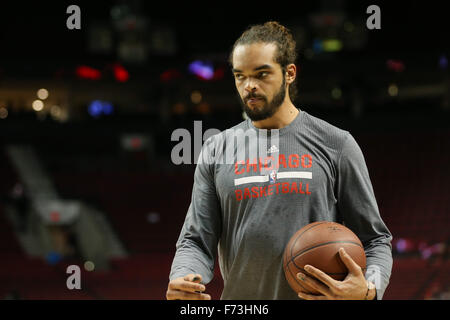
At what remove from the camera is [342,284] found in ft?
4.94

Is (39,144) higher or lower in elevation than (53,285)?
higher

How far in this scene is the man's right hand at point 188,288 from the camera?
5.24 ft

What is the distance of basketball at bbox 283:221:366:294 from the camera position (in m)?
1.57

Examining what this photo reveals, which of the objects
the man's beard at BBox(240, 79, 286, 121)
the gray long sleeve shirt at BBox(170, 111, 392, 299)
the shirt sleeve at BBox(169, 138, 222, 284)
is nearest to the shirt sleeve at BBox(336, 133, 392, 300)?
the gray long sleeve shirt at BBox(170, 111, 392, 299)

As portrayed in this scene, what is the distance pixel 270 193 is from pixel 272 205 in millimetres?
38

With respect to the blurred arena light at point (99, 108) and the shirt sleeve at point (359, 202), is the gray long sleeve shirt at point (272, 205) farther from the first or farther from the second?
the blurred arena light at point (99, 108)

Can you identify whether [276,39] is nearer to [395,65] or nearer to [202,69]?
[202,69]

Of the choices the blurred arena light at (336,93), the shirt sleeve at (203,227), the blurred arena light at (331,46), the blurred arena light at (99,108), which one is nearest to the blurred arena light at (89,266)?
the blurred arena light at (99,108)

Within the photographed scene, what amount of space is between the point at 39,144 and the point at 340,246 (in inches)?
562

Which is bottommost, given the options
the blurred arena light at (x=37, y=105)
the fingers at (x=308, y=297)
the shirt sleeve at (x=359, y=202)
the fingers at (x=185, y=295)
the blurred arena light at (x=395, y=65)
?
the blurred arena light at (x=37, y=105)

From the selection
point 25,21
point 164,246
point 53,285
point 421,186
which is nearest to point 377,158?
point 421,186

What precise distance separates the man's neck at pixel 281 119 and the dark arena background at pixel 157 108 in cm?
864

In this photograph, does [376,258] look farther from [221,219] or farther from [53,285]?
[53,285]
